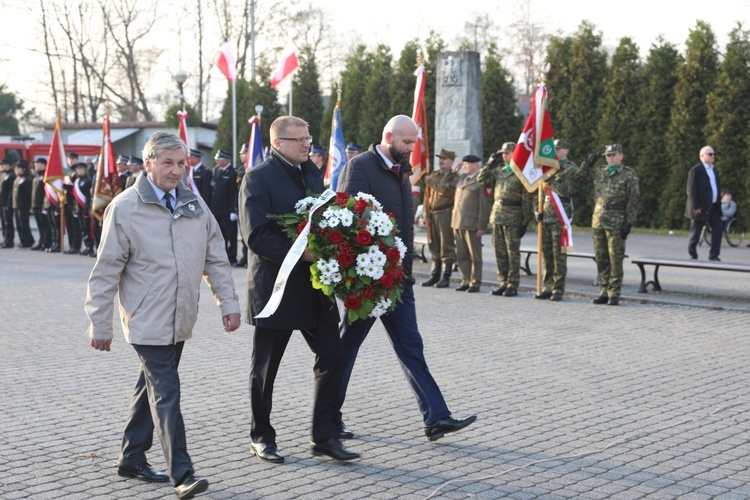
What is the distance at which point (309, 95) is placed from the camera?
34.0 m

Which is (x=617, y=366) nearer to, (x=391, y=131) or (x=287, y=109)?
(x=391, y=131)

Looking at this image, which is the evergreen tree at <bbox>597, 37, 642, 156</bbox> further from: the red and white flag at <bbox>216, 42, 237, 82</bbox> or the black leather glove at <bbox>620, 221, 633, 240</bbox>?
the black leather glove at <bbox>620, 221, 633, 240</bbox>

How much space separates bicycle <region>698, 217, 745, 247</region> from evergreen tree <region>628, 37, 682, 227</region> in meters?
2.23

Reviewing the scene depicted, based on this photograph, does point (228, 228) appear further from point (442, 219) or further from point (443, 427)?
point (443, 427)

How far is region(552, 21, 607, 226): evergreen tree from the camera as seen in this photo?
27.3 meters

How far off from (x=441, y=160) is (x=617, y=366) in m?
6.64

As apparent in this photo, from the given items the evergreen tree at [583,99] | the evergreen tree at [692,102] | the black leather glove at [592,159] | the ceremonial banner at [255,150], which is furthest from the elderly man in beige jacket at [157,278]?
the evergreen tree at [583,99]

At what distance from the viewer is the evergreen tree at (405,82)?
29.6 m

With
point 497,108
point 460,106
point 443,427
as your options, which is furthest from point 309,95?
point 443,427

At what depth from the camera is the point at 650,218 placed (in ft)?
88.5

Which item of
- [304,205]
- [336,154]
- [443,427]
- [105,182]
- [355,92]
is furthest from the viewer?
[355,92]

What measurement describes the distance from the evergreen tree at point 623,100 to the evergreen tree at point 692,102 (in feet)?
4.03

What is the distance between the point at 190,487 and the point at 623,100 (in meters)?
24.0

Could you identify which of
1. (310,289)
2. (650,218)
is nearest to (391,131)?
(310,289)
